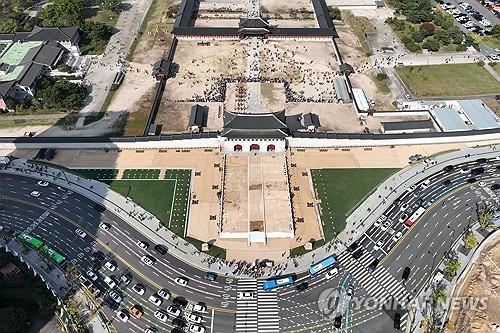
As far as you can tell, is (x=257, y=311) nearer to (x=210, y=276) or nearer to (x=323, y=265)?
(x=210, y=276)

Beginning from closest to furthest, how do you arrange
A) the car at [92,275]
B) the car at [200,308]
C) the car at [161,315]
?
the car at [161,315], the car at [200,308], the car at [92,275]

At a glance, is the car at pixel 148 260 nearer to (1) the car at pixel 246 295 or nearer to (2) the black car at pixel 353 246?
(1) the car at pixel 246 295

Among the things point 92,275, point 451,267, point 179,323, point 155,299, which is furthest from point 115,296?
point 451,267

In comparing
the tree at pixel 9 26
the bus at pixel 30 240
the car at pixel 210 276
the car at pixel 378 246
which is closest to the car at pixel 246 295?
the car at pixel 210 276

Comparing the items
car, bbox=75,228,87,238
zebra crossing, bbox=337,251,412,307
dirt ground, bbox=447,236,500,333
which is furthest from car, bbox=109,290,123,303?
dirt ground, bbox=447,236,500,333

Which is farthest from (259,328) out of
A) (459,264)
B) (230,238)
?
(459,264)

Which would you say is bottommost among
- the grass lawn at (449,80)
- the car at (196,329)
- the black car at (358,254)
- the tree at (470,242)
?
the car at (196,329)
